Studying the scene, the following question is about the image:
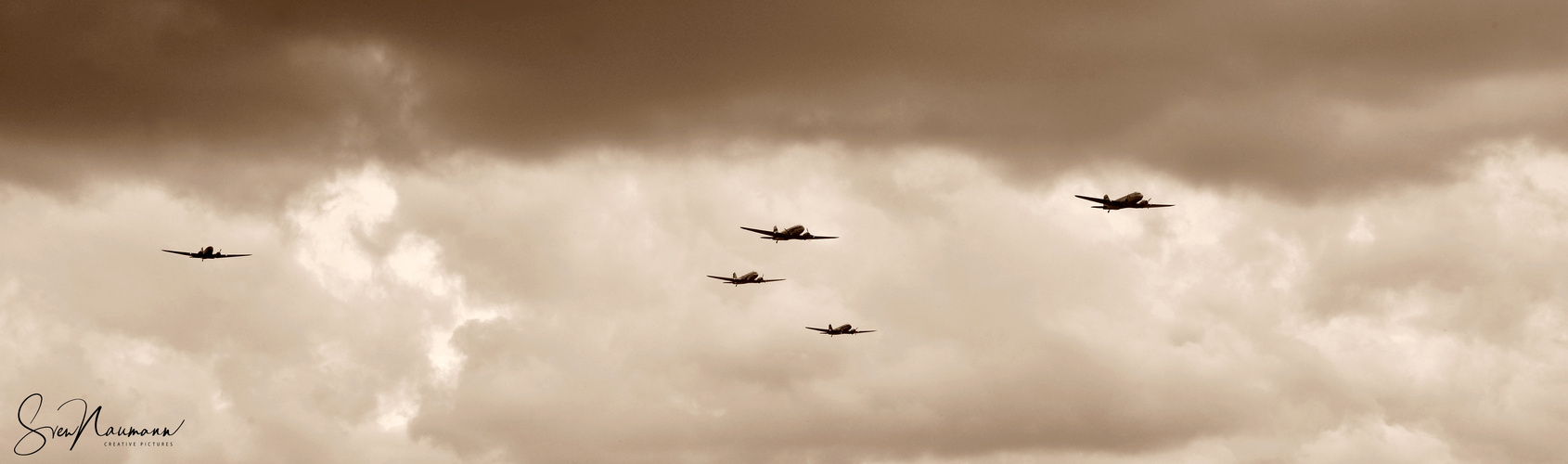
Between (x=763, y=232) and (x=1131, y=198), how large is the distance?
139ft

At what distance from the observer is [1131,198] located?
19050 cm

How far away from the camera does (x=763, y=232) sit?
655 ft
